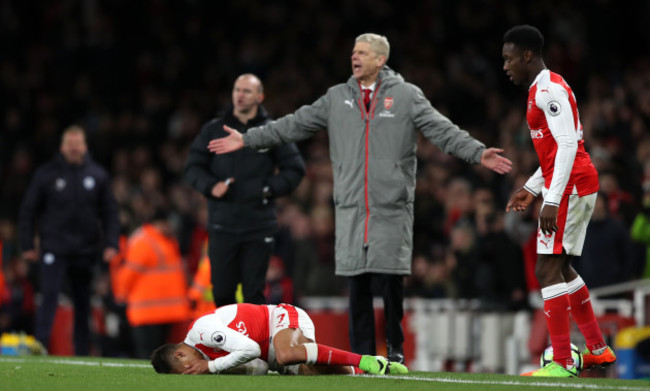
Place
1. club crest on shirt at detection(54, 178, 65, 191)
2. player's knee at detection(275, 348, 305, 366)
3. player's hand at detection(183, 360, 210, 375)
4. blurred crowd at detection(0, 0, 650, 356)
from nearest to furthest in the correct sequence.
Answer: player's knee at detection(275, 348, 305, 366) < player's hand at detection(183, 360, 210, 375) < club crest on shirt at detection(54, 178, 65, 191) < blurred crowd at detection(0, 0, 650, 356)

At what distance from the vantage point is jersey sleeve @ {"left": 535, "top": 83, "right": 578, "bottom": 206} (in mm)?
7062

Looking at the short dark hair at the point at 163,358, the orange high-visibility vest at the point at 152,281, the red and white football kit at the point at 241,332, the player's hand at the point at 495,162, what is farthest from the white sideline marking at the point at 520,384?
the orange high-visibility vest at the point at 152,281

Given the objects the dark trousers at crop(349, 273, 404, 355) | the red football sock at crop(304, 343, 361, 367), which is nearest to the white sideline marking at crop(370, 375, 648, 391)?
the red football sock at crop(304, 343, 361, 367)

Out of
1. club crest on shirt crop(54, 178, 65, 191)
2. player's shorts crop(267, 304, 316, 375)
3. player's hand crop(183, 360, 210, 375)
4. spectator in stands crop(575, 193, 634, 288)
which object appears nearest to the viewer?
player's hand crop(183, 360, 210, 375)

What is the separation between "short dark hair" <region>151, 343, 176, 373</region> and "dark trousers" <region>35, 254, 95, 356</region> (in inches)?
166

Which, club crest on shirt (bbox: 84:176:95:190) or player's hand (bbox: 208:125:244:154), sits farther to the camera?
club crest on shirt (bbox: 84:176:95:190)

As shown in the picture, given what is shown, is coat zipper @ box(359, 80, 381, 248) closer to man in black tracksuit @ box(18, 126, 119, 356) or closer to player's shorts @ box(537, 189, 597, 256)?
player's shorts @ box(537, 189, 597, 256)

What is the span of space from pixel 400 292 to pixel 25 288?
10003 millimetres

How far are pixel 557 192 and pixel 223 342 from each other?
223cm

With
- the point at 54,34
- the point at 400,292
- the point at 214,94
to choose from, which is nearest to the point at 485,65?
the point at 214,94

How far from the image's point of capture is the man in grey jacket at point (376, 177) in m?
8.22

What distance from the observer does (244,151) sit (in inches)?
381

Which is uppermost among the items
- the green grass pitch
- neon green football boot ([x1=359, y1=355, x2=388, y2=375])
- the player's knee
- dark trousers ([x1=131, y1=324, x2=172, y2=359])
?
the player's knee

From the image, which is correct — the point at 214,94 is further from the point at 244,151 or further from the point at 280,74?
the point at 244,151
